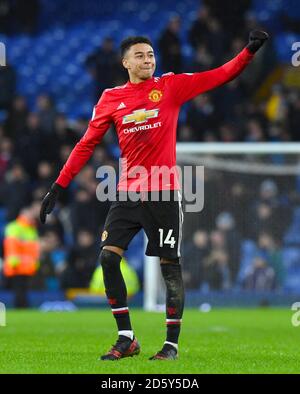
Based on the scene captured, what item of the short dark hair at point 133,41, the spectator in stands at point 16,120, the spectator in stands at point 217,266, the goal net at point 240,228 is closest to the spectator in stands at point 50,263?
the goal net at point 240,228

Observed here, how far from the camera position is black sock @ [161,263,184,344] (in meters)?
7.99

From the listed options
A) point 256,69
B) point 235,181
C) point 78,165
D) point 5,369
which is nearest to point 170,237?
point 78,165

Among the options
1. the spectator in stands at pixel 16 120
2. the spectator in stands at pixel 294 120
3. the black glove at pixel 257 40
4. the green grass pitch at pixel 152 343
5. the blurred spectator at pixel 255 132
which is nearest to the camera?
the green grass pitch at pixel 152 343

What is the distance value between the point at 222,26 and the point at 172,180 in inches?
610

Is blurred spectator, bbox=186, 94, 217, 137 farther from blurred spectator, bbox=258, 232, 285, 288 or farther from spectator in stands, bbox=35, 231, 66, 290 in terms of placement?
blurred spectator, bbox=258, 232, 285, 288

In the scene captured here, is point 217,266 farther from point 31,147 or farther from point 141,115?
point 141,115

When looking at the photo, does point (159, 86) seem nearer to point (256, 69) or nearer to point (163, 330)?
point (163, 330)

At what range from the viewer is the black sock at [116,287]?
802cm

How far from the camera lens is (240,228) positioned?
17516 mm

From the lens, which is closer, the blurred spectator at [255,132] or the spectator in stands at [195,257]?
the spectator in stands at [195,257]

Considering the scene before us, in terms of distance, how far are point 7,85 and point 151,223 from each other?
14505mm

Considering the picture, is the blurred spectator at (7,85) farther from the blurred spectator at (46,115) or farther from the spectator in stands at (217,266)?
the spectator in stands at (217,266)

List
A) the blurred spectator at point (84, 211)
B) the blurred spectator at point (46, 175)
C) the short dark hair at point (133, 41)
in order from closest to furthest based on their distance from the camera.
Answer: the short dark hair at point (133, 41), the blurred spectator at point (84, 211), the blurred spectator at point (46, 175)

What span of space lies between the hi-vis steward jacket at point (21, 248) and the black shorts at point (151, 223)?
1038 cm
